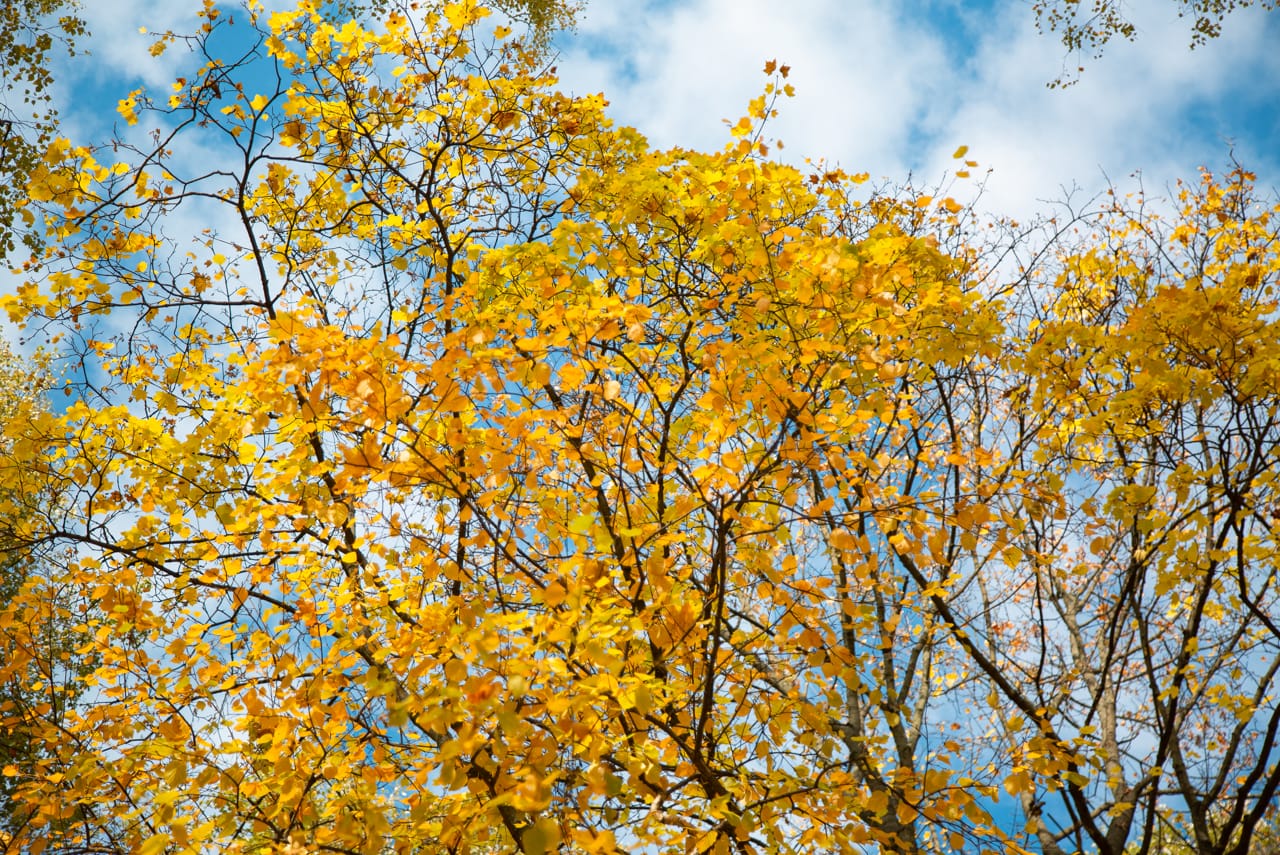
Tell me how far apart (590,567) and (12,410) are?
13223mm

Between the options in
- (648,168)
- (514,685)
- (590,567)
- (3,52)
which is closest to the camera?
(514,685)

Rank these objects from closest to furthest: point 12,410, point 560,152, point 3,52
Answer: point 560,152, point 3,52, point 12,410

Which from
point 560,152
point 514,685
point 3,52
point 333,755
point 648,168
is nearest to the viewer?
point 514,685

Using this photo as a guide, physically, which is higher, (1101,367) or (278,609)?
(1101,367)

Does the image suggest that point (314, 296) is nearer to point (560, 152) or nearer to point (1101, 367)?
point (560, 152)

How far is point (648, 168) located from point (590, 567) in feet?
7.89

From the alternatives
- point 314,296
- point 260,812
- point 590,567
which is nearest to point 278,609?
point 260,812

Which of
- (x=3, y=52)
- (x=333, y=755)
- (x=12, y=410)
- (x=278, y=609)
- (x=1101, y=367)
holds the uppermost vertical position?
(x=3, y=52)

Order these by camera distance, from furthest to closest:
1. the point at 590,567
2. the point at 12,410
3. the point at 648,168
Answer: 1. the point at 12,410
2. the point at 648,168
3. the point at 590,567

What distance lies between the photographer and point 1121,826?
536 centimetres

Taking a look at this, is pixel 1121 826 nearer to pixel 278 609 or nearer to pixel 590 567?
pixel 590 567

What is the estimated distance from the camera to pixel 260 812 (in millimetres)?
Answer: 3379


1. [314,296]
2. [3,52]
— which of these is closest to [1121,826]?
[314,296]

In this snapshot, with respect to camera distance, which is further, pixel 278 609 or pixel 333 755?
pixel 278 609
